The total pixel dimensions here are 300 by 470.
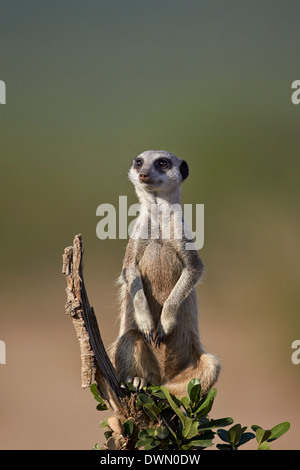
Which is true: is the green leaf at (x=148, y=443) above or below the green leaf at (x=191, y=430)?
below

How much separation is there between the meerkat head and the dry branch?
79cm

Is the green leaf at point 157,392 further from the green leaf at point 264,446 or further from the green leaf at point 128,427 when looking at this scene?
the green leaf at point 264,446

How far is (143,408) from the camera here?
10.5 ft

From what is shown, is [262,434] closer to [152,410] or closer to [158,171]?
[152,410]

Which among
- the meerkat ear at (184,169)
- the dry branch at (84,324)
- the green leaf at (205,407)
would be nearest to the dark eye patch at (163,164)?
the meerkat ear at (184,169)

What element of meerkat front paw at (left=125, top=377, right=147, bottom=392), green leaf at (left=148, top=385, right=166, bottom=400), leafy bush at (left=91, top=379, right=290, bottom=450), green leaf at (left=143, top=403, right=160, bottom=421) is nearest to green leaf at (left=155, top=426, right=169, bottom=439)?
leafy bush at (left=91, top=379, right=290, bottom=450)

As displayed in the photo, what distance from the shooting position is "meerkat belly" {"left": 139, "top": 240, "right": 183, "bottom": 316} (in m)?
3.78

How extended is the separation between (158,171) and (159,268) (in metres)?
0.60

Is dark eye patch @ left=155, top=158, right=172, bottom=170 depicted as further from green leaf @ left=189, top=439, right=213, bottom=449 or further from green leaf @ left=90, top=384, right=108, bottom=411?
green leaf @ left=189, top=439, right=213, bottom=449

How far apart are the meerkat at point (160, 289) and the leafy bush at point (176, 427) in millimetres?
455

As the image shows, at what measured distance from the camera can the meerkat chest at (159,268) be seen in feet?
12.4

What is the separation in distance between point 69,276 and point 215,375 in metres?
1.19
